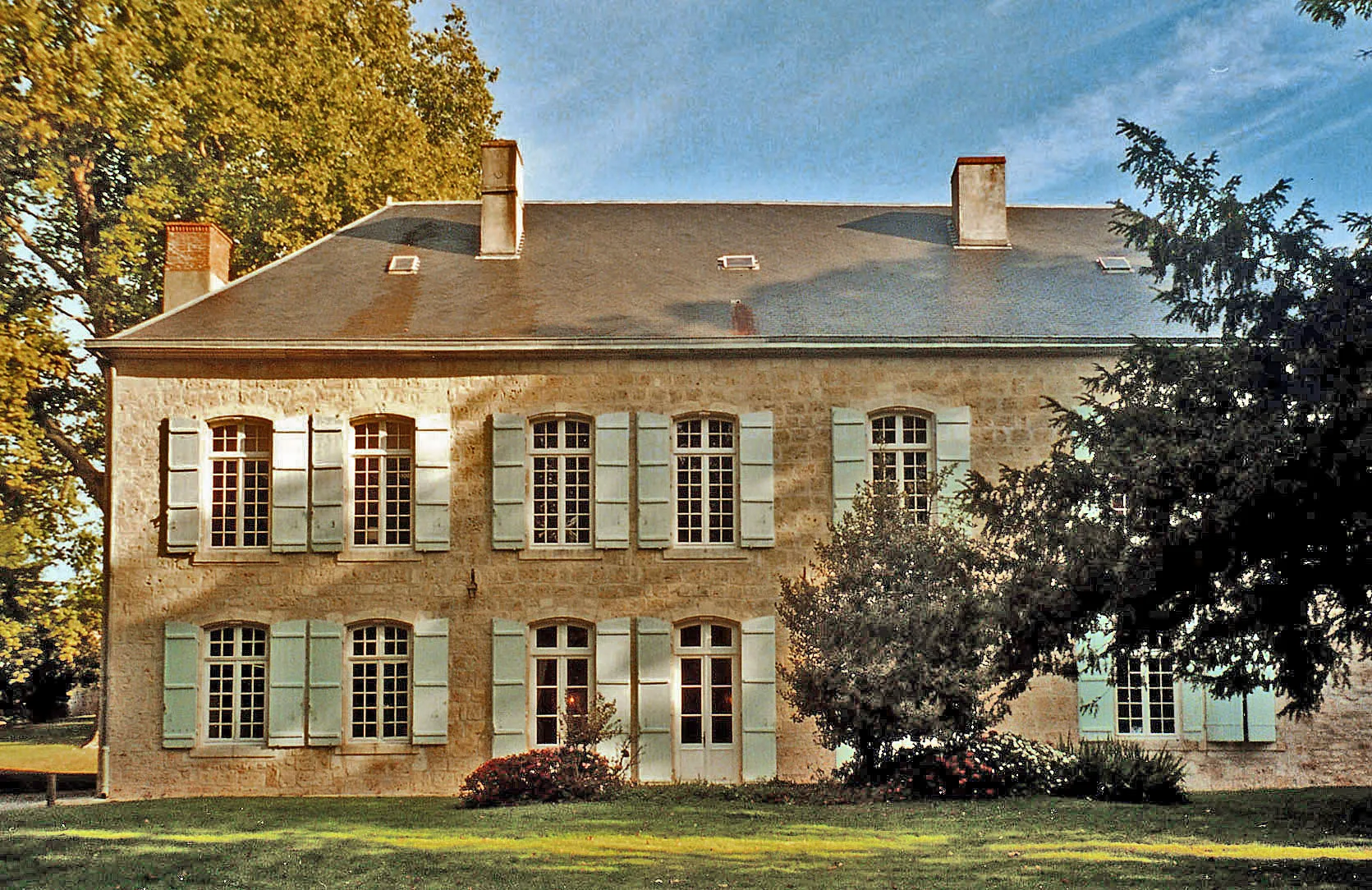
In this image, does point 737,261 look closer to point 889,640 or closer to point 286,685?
point 889,640

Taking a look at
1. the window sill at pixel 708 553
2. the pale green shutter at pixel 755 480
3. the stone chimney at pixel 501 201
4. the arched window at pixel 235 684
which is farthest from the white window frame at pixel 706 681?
the stone chimney at pixel 501 201

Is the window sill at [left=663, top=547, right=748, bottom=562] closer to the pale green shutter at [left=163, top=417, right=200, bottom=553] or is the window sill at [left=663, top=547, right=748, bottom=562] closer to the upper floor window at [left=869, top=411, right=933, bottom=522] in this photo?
the upper floor window at [left=869, top=411, right=933, bottom=522]

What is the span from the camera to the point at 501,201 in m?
18.9

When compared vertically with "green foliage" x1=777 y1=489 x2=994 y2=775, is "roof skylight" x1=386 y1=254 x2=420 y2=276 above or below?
above

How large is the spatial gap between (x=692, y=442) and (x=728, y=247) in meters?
3.67

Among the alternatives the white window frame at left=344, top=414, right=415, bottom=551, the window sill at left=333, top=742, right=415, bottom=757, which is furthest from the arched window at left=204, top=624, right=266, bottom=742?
the white window frame at left=344, top=414, right=415, bottom=551

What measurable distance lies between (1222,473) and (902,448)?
688 cm

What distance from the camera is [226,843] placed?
40.3ft

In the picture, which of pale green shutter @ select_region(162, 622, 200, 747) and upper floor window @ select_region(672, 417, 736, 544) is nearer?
pale green shutter @ select_region(162, 622, 200, 747)

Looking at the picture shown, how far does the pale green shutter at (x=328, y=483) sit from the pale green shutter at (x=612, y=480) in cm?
324

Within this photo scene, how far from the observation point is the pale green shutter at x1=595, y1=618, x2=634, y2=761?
16156 millimetres

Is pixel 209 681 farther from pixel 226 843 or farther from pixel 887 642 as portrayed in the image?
pixel 887 642

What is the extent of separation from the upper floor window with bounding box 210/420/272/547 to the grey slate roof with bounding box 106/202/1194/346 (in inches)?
49.3

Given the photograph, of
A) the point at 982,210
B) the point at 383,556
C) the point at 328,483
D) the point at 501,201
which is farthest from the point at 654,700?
the point at 982,210
